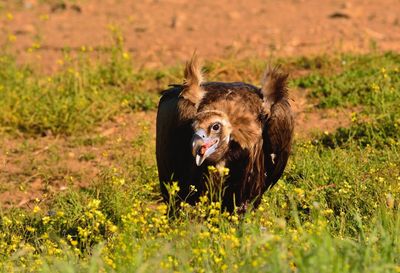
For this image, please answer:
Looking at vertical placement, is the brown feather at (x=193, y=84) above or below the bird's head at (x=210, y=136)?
above

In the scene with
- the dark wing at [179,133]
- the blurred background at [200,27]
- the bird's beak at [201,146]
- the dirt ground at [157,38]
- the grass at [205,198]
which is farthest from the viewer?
the blurred background at [200,27]

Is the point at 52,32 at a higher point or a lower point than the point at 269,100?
lower

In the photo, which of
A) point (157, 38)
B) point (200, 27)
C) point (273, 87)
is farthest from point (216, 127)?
point (200, 27)

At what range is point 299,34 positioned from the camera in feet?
37.1

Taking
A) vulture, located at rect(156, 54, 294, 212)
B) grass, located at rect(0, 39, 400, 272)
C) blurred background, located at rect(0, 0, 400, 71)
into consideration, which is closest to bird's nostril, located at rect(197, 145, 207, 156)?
vulture, located at rect(156, 54, 294, 212)

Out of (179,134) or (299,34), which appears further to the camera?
(299,34)

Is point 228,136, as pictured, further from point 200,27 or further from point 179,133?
point 200,27

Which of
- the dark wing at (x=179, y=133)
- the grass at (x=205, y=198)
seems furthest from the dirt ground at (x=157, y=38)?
the dark wing at (x=179, y=133)

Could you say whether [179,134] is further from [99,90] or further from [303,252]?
[99,90]

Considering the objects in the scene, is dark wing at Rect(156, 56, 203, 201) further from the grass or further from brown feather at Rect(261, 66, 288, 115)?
brown feather at Rect(261, 66, 288, 115)

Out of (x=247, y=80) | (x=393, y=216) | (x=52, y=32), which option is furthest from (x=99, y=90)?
(x=393, y=216)

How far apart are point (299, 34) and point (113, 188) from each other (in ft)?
15.3

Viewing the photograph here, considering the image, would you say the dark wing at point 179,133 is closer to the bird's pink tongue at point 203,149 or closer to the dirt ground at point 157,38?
the bird's pink tongue at point 203,149

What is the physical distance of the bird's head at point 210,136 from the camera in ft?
20.4
